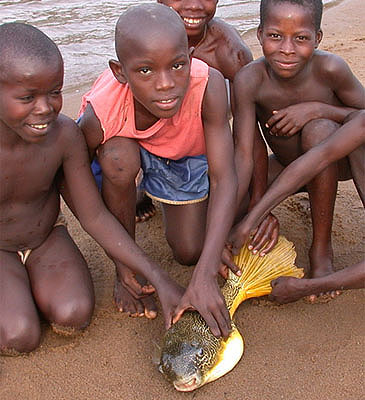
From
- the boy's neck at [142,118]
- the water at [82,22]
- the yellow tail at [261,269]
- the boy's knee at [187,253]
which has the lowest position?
the water at [82,22]

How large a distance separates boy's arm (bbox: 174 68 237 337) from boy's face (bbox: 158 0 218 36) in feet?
2.61

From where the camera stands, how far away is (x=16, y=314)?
2436 mm

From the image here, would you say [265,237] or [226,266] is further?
[265,237]

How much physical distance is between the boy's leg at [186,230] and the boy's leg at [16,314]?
2.64ft

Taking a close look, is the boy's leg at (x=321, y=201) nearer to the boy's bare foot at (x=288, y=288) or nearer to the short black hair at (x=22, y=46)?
the boy's bare foot at (x=288, y=288)

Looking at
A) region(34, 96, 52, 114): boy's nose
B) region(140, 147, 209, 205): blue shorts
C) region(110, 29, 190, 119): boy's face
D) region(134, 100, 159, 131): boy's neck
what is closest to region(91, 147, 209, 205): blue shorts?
region(140, 147, 209, 205): blue shorts

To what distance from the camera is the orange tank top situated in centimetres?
253

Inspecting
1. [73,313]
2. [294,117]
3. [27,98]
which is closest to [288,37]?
[294,117]

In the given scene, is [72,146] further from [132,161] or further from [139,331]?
[139,331]

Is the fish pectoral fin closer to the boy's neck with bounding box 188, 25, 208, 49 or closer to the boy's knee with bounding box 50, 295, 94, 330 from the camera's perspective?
the boy's knee with bounding box 50, 295, 94, 330

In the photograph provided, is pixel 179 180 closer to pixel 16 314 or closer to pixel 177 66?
pixel 177 66

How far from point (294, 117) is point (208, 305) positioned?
1136 mm

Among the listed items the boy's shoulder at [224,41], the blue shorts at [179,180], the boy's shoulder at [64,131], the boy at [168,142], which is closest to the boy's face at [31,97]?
the boy's shoulder at [64,131]

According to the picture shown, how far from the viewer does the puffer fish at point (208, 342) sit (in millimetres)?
2076
